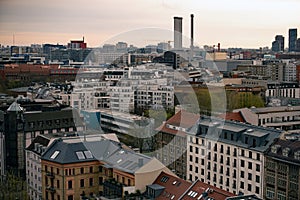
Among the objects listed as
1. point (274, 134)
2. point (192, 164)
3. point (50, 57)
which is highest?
point (50, 57)

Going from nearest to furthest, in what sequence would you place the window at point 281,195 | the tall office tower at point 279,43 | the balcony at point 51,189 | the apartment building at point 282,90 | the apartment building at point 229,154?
the window at point 281,195 → the balcony at point 51,189 → the apartment building at point 229,154 → the apartment building at point 282,90 → the tall office tower at point 279,43

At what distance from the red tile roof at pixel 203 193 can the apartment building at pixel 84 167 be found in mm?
758

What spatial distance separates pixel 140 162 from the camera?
235 inches

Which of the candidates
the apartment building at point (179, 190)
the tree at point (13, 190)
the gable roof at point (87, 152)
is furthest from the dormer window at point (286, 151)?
the tree at point (13, 190)

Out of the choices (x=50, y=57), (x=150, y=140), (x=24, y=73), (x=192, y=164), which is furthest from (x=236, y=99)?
(x=50, y=57)

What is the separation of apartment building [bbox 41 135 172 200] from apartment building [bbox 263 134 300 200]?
1.47m

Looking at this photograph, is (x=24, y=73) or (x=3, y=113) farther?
(x=24, y=73)

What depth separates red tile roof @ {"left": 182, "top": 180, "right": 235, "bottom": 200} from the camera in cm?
519

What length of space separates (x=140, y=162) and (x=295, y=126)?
18.2ft

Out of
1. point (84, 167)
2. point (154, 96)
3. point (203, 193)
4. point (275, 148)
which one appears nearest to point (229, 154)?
point (275, 148)

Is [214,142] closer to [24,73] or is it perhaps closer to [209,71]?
[209,71]

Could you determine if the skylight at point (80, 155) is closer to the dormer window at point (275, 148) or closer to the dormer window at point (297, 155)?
the dormer window at point (275, 148)

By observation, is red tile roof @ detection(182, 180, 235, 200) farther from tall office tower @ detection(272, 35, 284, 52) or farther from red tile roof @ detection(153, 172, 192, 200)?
tall office tower @ detection(272, 35, 284, 52)

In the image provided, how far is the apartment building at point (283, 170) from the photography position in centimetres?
626
